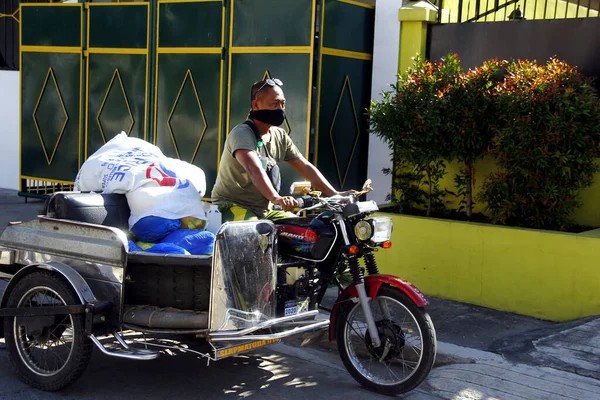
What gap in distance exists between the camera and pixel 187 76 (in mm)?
8914

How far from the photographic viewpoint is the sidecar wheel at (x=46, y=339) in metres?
4.12

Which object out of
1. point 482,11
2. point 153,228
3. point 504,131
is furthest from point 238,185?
point 482,11

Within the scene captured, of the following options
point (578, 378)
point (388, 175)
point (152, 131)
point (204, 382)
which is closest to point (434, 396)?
point (578, 378)

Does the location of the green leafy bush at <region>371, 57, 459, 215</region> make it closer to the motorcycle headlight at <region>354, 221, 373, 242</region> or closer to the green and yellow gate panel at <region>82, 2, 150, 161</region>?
the motorcycle headlight at <region>354, 221, 373, 242</region>

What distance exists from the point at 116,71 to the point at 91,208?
545 centimetres

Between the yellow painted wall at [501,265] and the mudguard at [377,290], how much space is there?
2092 mm

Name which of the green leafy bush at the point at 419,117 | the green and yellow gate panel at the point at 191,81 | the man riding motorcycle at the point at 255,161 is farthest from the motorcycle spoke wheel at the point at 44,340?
the green and yellow gate panel at the point at 191,81

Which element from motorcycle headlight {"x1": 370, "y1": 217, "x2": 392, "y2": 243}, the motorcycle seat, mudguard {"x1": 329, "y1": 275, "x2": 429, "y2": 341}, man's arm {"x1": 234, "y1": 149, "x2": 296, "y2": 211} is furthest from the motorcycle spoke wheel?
motorcycle headlight {"x1": 370, "y1": 217, "x2": 392, "y2": 243}

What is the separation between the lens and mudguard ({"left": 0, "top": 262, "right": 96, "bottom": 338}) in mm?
4086

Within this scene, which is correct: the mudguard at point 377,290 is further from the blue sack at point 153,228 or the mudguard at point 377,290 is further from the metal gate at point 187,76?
the metal gate at point 187,76

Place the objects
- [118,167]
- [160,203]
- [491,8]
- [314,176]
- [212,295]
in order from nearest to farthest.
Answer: [212,295]
[160,203]
[118,167]
[314,176]
[491,8]

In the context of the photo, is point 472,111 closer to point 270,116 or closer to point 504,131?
point 504,131

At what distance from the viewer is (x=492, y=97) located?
6.30 meters

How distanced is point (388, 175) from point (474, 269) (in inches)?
75.0
